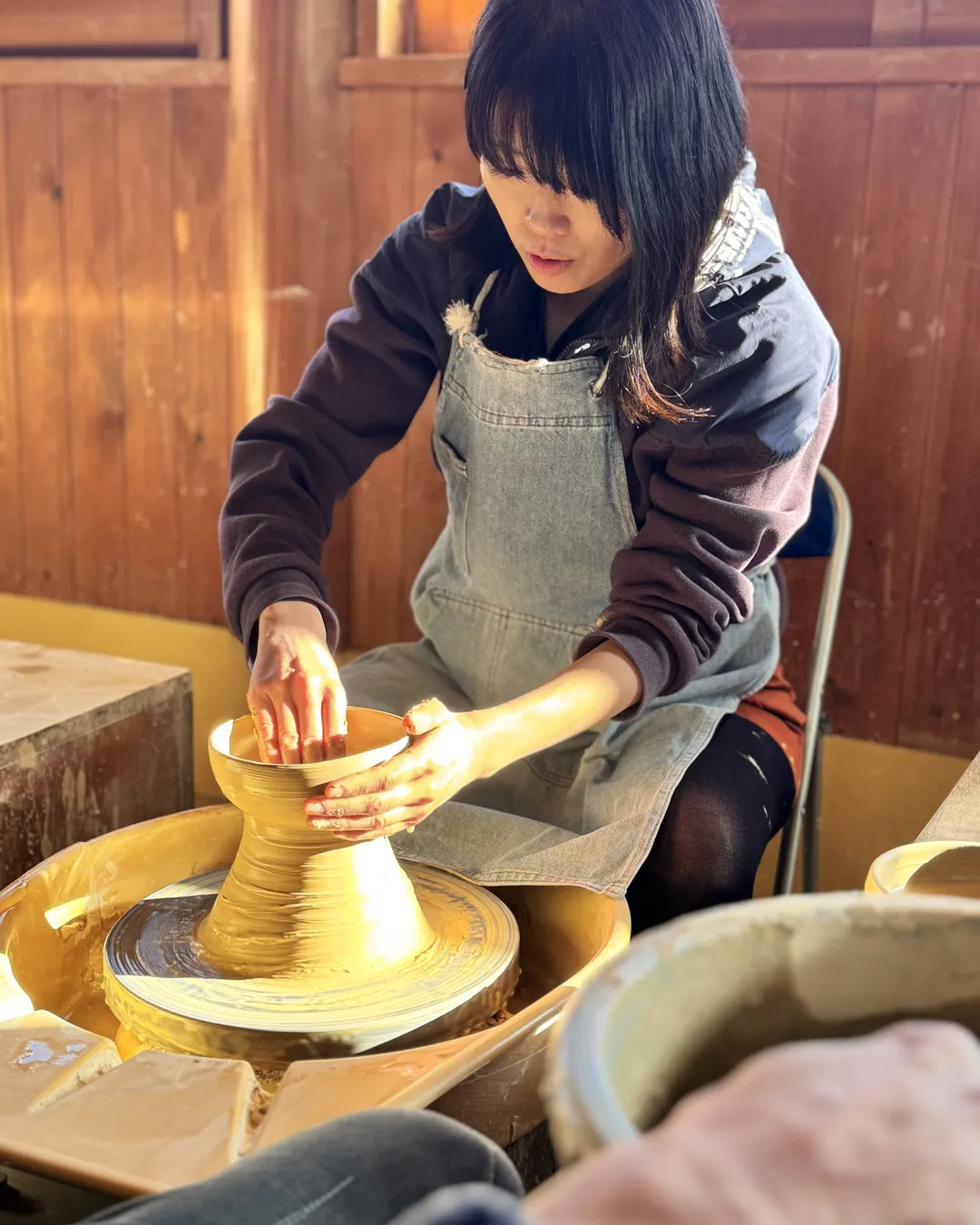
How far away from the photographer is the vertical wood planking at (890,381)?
188 cm

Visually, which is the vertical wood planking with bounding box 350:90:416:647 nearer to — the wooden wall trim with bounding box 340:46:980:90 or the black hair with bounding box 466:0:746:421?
the wooden wall trim with bounding box 340:46:980:90

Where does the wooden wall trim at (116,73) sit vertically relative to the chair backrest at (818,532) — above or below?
above

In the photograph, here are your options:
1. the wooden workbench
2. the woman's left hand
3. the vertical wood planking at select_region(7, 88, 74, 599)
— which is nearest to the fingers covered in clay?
the woman's left hand

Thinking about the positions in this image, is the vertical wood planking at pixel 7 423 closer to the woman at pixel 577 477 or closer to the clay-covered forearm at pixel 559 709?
the woman at pixel 577 477

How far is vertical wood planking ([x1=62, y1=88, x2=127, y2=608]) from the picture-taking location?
2.53 meters

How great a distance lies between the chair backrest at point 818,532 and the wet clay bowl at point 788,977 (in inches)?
45.8

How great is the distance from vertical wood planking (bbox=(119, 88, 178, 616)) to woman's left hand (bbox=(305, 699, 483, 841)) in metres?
1.69

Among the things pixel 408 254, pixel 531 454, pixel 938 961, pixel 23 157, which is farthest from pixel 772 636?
pixel 23 157

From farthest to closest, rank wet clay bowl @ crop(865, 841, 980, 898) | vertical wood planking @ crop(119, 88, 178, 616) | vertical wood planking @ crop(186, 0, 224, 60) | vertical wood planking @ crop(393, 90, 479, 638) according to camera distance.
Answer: vertical wood planking @ crop(119, 88, 178, 616), vertical wood planking @ crop(186, 0, 224, 60), vertical wood planking @ crop(393, 90, 479, 638), wet clay bowl @ crop(865, 841, 980, 898)

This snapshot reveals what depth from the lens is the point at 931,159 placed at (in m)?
1.88

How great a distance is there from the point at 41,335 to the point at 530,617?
1.67 meters

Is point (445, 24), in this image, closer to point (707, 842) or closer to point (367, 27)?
point (367, 27)

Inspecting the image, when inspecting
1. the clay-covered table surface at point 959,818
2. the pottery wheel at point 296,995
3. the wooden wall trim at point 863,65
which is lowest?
the pottery wheel at point 296,995

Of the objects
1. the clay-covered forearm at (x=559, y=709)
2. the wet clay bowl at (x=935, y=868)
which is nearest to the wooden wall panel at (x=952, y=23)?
the clay-covered forearm at (x=559, y=709)
